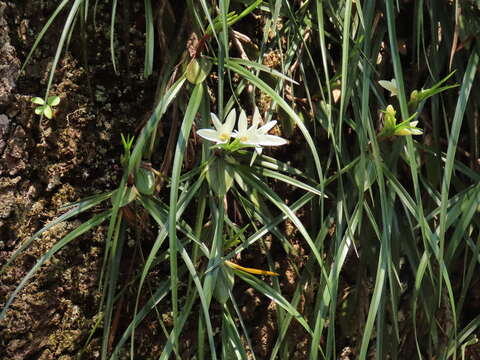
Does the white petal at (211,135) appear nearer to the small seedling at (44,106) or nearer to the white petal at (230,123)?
the white petal at (230,123)

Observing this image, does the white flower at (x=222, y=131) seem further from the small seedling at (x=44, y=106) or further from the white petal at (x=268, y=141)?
the small seedling at (x=44, y=106)

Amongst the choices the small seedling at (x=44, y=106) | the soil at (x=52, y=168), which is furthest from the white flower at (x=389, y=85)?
the small seedling at (x=44, y=106)

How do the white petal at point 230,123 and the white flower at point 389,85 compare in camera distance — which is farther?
the white flower at point 389,85

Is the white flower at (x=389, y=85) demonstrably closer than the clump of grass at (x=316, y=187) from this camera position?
No

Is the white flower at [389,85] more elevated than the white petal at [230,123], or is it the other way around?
the white petal at [230,123]

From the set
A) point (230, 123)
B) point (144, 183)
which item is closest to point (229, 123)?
point (230, 123)

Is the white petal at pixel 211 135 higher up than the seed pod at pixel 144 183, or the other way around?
the white petal at pixel 211 135

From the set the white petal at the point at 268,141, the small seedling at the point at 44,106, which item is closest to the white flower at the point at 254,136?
the white petal at the point at 268,141

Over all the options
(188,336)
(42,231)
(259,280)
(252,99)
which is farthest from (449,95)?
(42,231)

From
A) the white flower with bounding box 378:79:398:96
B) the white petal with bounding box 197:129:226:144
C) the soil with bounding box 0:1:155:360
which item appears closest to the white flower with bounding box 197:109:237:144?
the white petal with bounding box 197:129:226:144

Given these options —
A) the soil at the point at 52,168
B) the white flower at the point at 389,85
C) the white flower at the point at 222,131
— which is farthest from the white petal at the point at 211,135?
the white flower at the point at 389,85

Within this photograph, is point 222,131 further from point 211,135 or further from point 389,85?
point 389,85

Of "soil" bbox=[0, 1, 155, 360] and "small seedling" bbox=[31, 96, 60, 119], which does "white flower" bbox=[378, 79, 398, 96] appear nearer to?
"soil" bbox=[0, 1, 155, 360]
